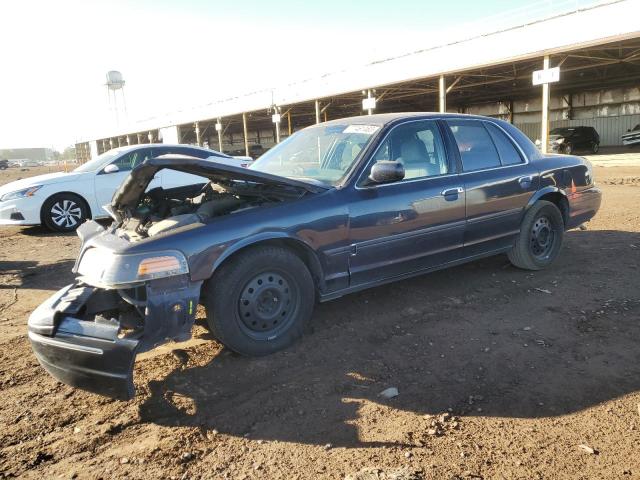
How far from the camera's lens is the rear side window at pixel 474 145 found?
444cm

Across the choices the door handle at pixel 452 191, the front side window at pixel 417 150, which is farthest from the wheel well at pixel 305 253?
the door handle at pixel 452 191

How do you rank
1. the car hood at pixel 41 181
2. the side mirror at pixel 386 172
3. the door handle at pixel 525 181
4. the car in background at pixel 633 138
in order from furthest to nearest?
the car in background at pixel 633 138 < the car hood at pixel 41 181 < the door handle at pixel 525 181 < the side mirror at pixel 386 172

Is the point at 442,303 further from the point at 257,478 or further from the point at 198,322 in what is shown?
the point at 257,478

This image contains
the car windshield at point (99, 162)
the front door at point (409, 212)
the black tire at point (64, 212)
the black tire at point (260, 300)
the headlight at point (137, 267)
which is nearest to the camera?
the headlight at point (137, 267)

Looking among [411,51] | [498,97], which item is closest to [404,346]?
[411,51]

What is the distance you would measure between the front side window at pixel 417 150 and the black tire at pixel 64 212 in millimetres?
6564

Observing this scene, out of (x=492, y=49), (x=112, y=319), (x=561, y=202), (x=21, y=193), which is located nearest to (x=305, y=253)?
(x=112, y=319)

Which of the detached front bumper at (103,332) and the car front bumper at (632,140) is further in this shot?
the car front bumper at (632,140)

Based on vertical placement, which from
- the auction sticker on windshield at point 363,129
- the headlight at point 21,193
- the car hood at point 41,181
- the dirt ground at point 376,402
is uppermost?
the auction sticker on windshield at point 363,129

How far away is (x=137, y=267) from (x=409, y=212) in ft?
6.97

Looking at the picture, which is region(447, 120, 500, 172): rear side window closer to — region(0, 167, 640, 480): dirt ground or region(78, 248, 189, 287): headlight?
region(0, 167, 640, 480): dirt ground

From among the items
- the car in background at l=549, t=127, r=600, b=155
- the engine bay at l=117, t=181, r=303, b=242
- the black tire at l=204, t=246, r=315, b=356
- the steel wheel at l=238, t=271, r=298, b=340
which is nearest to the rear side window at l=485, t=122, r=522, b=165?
the engine bay at l=117, t=181, r=303, b=242

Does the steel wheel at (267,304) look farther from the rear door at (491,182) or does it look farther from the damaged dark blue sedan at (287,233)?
the rear door at (491,182)

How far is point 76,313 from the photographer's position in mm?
2895
